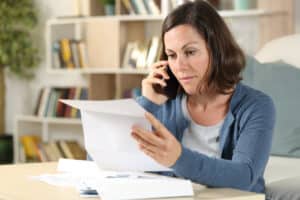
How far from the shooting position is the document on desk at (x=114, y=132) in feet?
5.49

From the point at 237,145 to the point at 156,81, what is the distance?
1.18 feet

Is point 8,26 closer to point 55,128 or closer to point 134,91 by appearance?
point 55,128

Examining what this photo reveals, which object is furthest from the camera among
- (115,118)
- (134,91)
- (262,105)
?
(134,91)

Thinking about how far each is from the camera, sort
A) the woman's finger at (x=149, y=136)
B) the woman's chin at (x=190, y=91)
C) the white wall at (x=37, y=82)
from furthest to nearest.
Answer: the white wall at (x=37, y=82) < the woman's chin at (x=190, y=91) < the woman's finger at (x=149, y=136)

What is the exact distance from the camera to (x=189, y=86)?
6.32ft

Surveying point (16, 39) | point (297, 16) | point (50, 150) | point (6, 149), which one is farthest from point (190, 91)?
point (6, 149)

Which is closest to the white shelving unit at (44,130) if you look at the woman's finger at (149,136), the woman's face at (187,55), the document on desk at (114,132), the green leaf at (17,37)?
the green leaf at (17,37)

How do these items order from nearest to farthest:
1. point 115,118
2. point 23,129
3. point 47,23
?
point 115,118
point 47,23
point 23,129

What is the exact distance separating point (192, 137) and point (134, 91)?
7.58ft

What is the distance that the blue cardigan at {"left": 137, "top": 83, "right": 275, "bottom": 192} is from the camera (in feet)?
5.54

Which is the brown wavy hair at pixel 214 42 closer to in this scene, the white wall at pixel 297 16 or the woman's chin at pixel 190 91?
the woman's chin at pixel 190 91

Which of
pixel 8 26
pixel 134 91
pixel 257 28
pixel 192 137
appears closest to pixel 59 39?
pixel 8 26

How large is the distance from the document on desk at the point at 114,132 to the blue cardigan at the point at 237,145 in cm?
11

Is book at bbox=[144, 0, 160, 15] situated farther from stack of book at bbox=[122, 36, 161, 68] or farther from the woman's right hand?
the woman's right hand
